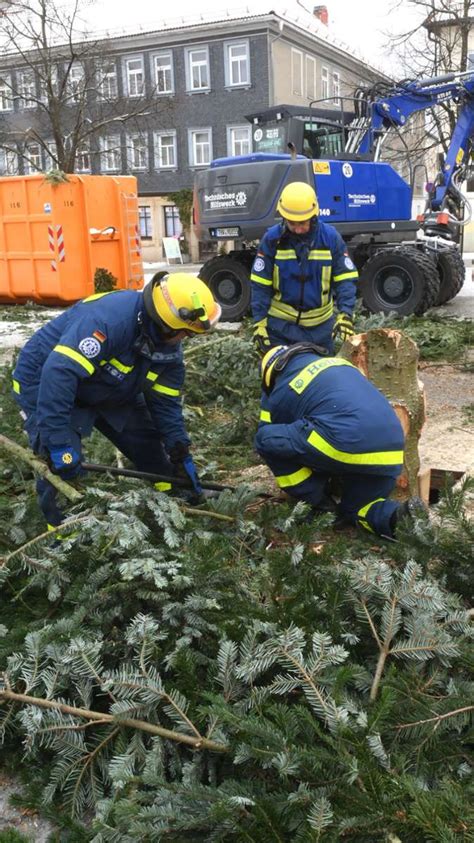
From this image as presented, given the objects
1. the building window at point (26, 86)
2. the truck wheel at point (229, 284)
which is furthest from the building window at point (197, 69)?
the truck wheel at point (229, 284)

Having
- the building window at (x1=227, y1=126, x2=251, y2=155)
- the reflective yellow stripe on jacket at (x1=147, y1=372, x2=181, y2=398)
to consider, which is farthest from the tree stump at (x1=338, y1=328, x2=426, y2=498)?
the building window at (x1=227, y1=126, x2=251, y2=155)

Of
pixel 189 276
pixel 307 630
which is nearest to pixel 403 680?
pixel 307 630

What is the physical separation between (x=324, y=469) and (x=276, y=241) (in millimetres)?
2177

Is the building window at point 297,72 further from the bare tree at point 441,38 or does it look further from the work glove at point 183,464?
the work glove at point 183,464

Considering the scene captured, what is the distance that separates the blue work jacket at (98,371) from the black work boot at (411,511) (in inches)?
45.3

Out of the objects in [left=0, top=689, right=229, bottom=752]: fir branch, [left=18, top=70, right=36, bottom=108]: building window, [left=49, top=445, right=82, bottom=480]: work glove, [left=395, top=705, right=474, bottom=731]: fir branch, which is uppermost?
[left=18, top=70, right=36, bottom=108]: building window

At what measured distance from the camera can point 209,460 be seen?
5230 millimetres

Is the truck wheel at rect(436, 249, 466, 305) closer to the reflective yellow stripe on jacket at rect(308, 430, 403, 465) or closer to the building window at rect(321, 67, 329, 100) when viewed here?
the reflective yellow stripe on jacket at rect(308, 430, 403, 465)

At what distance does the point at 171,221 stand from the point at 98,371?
31.0m

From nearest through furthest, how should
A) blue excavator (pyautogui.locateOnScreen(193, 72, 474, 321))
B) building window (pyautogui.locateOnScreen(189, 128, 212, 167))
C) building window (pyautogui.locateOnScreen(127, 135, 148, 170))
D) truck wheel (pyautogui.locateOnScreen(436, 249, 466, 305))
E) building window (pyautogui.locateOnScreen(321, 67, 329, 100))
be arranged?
blue excavator (pyautogui.locateOnScreen(193, 72, 474, 321)), truck wheel (pyautogui.locateOnScreen(436, 249, 466, 305)), building window (pyautogui.locateOnScreen(189, 128, 212, 167)), building window (pyautogui.locateOnScreen(127, 135, 148, 170)), building window (pyautogui.locateOnScreen(321, 67, 329, 100))

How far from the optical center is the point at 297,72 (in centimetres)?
3259

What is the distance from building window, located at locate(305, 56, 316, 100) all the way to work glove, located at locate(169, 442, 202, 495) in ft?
106

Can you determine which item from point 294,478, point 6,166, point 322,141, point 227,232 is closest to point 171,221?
point 6,166

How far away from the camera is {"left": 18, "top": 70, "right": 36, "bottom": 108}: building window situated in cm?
2428
